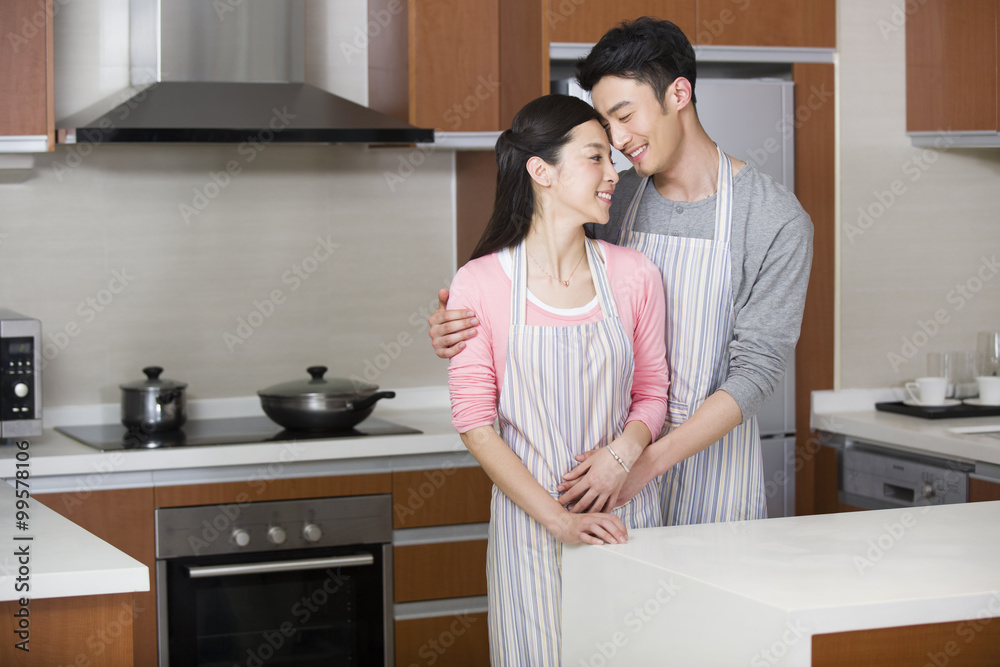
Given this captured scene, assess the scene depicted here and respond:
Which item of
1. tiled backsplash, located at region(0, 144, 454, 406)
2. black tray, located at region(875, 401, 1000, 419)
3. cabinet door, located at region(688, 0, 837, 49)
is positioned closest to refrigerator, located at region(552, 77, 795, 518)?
cabinet door, located at region(688, 0, 837, 49)

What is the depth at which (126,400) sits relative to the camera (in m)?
2.73

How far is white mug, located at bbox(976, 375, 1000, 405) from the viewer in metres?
2.87

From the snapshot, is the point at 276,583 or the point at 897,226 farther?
the point at 897,226

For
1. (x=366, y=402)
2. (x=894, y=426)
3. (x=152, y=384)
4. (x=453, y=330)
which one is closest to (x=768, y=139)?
(x=894, y=426)

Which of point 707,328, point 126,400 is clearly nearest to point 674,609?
point 707,328

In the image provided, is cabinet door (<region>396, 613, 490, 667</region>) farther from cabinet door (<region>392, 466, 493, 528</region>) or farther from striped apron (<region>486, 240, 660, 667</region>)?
striped apron (<region>486, 240, 660, 667</region>)

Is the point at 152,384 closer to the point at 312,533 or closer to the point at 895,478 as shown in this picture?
the point at 312,533

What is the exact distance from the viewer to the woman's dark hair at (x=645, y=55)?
5.68 ft

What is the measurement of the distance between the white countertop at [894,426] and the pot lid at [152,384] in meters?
1.72

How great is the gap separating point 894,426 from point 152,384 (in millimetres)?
1901

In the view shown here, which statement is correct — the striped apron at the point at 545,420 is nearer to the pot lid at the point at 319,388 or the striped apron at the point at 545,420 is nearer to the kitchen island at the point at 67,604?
the kitchen island at the point at 67,604

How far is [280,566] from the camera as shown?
8.17 ft

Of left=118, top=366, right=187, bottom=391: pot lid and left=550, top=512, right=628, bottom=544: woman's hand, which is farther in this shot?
left=118, top=366, right=187, bottom=391: pot lid

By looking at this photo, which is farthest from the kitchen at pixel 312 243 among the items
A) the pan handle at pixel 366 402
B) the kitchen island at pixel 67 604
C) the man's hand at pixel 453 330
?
the kitchen island at pixel 67 604
